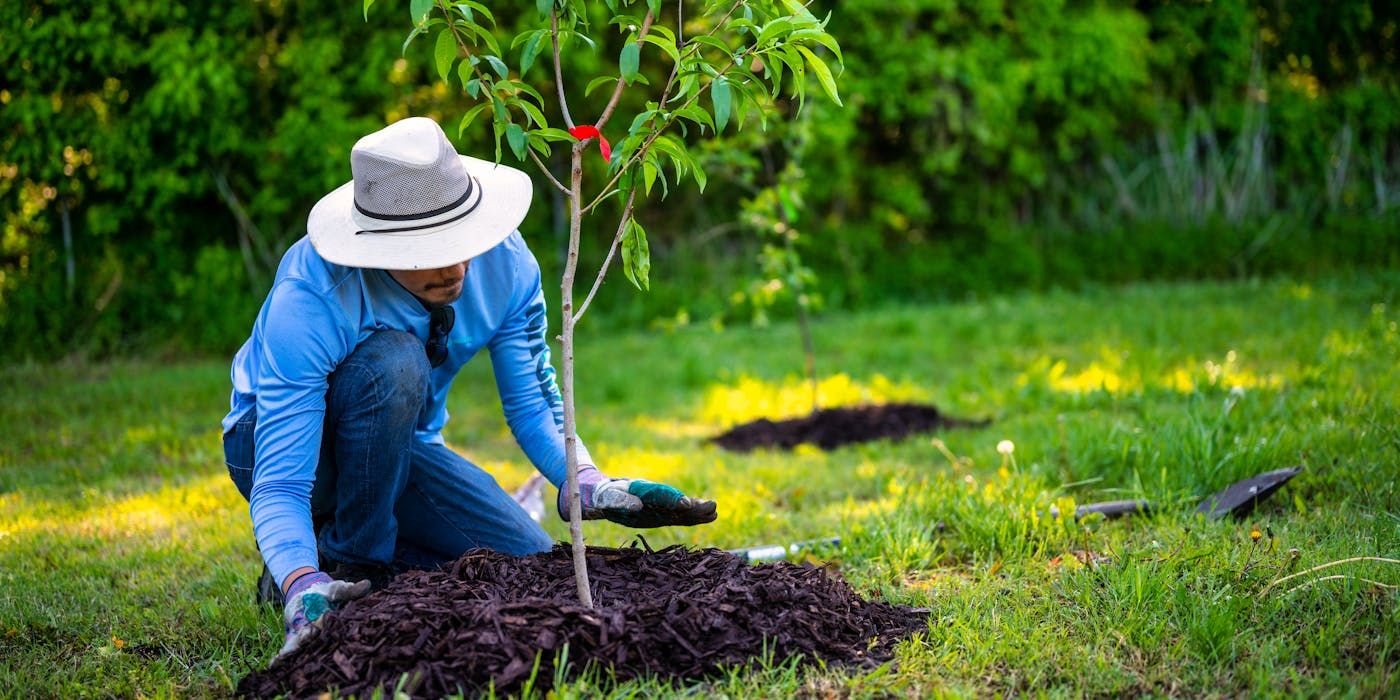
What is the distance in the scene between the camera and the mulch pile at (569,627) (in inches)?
92.1

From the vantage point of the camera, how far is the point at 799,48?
7.31 ft

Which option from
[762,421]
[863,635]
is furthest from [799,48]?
[762,421]

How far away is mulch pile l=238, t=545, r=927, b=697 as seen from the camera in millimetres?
2340

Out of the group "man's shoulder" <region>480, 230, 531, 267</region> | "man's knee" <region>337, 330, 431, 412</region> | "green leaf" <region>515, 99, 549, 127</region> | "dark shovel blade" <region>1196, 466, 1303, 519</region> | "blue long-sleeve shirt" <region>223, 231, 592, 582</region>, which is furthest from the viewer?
"dark shovel blade" <region>1196, 466, 1303, 519</region>

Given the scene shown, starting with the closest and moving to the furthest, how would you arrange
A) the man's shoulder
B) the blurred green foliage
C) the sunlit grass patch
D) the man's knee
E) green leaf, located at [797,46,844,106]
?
green leaf, located at [797,46,844,106] < the man's knee < the man's shoulder < the sunlit grass patch < the blurred green foliage

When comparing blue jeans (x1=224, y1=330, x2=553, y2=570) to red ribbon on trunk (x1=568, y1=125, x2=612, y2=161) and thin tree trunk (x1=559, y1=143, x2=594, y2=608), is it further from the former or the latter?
red ribbon on trunk (x1=568, y1=125, x2=612, y2=161)

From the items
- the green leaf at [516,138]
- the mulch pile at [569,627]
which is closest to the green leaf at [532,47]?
the green leaf at [516,138]

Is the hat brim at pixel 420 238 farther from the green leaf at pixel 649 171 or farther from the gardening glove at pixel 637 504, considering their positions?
the gardening glove at pixel 637 504

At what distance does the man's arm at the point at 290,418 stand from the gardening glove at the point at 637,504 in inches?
24.0

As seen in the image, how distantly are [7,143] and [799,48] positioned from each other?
6620mm

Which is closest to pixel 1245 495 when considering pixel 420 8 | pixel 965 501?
pixel 965 501

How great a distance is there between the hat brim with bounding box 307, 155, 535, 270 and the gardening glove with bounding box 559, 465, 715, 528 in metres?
0.64

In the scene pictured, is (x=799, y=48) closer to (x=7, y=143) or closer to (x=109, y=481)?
(x=109, y=481)

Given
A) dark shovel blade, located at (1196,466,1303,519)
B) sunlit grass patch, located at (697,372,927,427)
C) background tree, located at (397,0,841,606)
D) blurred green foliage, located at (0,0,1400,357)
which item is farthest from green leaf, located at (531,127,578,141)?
blurred green foliage, located at (0,0,1400,357)
